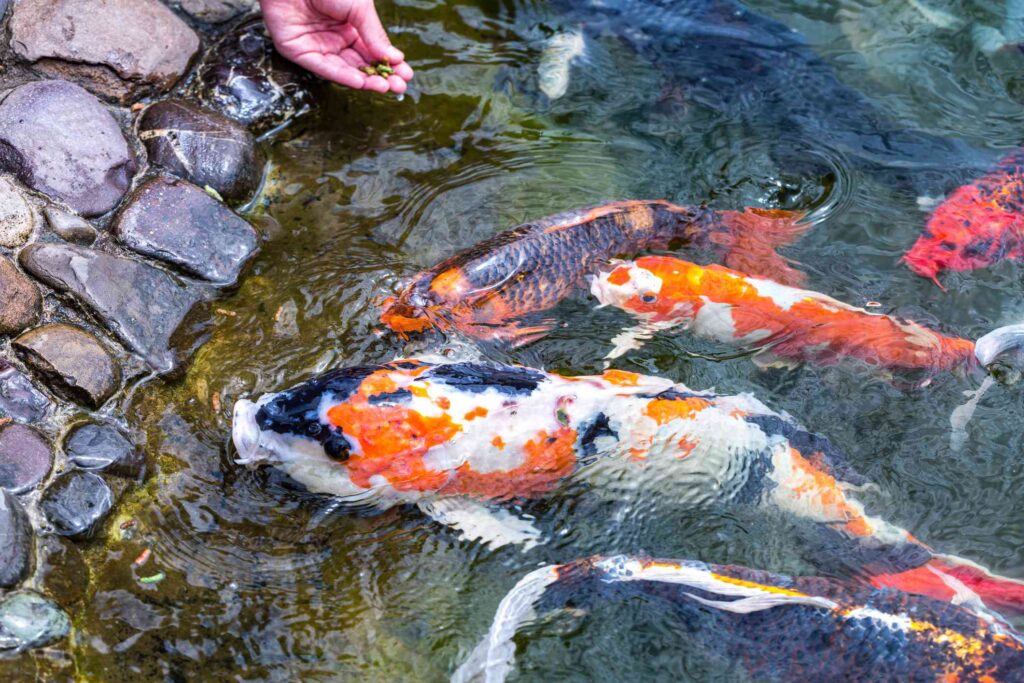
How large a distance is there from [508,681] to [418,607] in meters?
0.52

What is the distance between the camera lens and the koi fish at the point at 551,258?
4.82 meters

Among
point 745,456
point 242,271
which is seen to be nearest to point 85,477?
point 242,271

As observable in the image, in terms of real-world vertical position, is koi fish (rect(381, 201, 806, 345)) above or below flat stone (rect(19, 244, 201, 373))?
below

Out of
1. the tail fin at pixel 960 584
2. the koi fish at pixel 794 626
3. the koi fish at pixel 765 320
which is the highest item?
the koi fish at pixel 765 320

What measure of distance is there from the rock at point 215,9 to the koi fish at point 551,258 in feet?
7.75

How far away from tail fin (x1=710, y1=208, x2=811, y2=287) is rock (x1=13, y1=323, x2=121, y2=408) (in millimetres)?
3453

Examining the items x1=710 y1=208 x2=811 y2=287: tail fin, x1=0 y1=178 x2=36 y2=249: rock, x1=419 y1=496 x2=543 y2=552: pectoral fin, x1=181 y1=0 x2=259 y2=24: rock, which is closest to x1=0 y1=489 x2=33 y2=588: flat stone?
x1=0 y1=178 x2=36 y2=249: rock

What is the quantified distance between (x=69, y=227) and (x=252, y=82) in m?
1.54

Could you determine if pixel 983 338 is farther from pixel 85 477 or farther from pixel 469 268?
pixel 85 477

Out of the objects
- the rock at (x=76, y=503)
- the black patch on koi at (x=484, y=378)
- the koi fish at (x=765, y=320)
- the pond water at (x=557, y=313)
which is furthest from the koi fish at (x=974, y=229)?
the rock at (x=76, y=503)

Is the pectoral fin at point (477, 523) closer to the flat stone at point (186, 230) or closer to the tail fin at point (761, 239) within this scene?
the flat stone at point (186, 230)

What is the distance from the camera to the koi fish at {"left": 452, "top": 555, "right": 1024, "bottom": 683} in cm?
366

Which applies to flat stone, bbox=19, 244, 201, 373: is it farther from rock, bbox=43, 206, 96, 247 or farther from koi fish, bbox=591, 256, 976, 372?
koi fish, bbox=591, 256, 976, 372

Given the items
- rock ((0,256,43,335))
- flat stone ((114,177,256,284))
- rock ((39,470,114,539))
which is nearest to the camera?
rock ((39,470,114,539))
